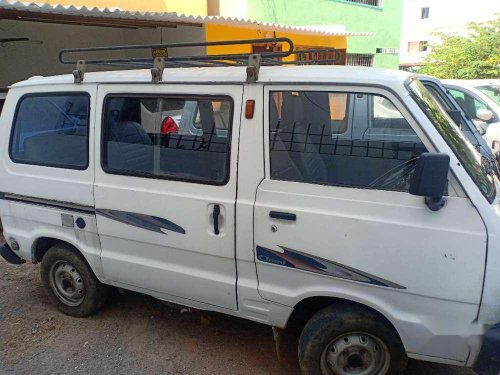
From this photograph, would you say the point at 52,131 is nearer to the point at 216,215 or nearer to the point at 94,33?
the point at 216,215

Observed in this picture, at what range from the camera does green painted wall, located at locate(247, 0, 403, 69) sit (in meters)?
11.5

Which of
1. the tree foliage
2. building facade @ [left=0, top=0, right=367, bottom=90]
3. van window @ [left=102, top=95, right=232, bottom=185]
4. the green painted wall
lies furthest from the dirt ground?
the tree foliage

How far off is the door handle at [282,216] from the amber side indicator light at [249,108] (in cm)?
57

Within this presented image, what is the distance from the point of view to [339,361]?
2.55m

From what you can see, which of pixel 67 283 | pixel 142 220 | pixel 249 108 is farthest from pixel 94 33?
pixel 249 108

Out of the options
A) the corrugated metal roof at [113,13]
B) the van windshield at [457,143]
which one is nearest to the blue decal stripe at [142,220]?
the van windshield at [457,143]

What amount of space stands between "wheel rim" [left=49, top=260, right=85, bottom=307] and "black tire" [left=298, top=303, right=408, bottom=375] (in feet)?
6.18

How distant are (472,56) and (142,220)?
17.3 m

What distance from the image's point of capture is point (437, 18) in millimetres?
36031

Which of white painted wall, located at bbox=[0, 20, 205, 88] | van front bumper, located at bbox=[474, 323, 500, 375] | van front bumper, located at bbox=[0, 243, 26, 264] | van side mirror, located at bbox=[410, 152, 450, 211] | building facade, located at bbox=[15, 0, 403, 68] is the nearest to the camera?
van side mirror, located at bbox=[410, 152, 450, 211]

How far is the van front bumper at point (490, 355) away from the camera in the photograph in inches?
83.2

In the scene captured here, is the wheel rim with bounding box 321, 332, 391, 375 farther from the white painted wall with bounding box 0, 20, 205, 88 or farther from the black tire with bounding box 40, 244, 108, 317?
the white painted wall with bounding box 0, 20, 205, 88

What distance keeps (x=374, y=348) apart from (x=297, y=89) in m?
1.52

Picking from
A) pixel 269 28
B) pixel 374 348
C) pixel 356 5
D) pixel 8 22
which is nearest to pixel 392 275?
pixel 374 348
